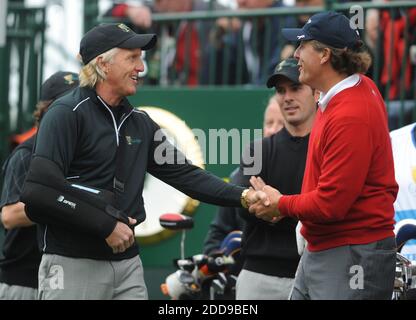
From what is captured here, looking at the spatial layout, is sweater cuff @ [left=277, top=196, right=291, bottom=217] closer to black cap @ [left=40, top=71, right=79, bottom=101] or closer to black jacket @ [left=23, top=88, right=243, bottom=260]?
black jacket @ [left=23, top=88, right=243, bottom=260]

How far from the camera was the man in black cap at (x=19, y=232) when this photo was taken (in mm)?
6773

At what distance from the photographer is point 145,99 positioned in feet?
32.3

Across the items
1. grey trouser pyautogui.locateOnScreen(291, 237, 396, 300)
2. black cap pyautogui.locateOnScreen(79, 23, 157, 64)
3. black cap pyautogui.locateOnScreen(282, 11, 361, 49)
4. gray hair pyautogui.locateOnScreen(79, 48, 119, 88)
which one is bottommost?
grey trouser pyautogui.locateOnScreen(291, 237, 396, 300)

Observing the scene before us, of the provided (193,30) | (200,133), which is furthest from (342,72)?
(193,30)

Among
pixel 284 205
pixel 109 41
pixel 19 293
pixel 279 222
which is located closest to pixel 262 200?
pixel 284 205

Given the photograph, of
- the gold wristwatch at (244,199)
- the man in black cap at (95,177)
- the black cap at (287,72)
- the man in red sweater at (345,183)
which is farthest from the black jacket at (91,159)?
the black cap at (287,72)

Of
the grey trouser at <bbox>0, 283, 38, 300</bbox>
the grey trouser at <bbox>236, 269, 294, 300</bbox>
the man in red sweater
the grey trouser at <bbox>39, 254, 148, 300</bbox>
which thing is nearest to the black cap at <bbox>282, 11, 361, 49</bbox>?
the man in red sweater

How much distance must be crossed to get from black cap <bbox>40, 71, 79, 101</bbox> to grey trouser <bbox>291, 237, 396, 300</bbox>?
2.37 metres

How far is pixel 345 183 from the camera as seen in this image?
5.43m

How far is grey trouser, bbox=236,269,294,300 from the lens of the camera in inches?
277

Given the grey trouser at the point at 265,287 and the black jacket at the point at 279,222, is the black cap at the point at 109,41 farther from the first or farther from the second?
the grey trouser at the point at 265,287

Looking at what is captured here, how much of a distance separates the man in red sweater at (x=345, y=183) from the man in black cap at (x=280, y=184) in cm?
110

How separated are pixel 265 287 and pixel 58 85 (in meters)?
1.94

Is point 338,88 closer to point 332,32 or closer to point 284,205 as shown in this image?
point 332,32
